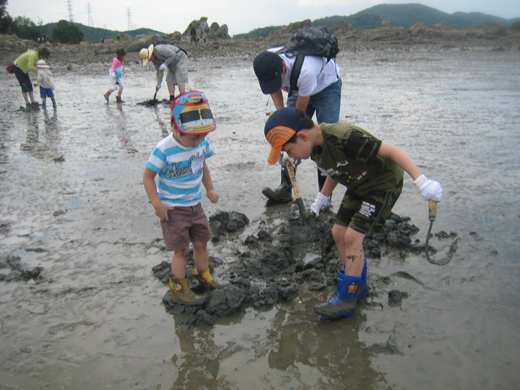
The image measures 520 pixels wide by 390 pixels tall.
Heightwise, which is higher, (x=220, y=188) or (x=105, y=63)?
(x=105, y=63)

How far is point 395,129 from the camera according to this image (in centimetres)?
722

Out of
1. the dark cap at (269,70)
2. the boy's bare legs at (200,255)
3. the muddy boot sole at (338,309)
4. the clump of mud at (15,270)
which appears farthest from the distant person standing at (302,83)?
the clump of mud at (15,270)


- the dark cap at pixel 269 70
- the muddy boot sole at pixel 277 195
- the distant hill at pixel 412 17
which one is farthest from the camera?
the distant hill at pixel 412 17

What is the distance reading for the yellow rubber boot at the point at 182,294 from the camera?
9.02ft

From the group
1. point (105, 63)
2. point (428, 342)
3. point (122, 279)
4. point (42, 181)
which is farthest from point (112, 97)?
point (105, 63)

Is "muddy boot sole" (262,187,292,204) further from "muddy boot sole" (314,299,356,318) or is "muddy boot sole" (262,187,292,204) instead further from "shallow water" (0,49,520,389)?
"muddy boot sole" (314,299,356,318)

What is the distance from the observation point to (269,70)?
3.42m

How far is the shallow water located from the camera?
2.20 metres

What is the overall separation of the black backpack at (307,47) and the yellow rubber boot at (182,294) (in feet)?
7.02

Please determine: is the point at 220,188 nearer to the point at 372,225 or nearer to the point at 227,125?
the point at 372,225

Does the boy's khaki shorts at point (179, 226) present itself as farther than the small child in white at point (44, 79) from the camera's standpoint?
No

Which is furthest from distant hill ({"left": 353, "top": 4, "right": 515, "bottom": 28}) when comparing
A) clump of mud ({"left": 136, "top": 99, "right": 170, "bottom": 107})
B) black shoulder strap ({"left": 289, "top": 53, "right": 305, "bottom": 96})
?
black shoulder strap ({"left": 289, "top": 53, "right": 305, "bottom": 96})

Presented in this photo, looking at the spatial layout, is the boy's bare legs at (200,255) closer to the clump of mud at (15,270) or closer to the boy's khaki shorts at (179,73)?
the clump of mud at (15,270)

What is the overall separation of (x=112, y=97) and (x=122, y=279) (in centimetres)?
1001
